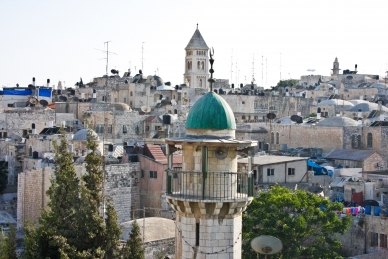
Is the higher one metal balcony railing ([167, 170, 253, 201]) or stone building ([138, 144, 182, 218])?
metal balcony railing ([167, 170, 253, 201])

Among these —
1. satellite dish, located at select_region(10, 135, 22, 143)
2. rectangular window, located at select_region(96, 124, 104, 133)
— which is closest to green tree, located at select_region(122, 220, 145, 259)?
satellite dish, located at select_region(10, 135, 22, 143)

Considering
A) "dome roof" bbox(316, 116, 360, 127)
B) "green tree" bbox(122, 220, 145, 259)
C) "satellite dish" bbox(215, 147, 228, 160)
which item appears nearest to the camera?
"satellite dish" bbox(215, 147, 228, 160)

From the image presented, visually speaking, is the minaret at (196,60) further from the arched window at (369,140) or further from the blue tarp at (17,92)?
the arched window at (369,140)

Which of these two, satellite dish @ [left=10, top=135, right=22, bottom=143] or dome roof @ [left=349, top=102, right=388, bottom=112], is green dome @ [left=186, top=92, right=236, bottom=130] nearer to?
satellite dish @ [left=10, top=135, right=22, bottom=143]

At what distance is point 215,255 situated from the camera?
1197 centimetres

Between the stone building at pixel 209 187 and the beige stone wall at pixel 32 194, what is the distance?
1968 cm

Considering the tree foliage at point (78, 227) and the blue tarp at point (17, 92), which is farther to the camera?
the blue tarp at point (17, 92)

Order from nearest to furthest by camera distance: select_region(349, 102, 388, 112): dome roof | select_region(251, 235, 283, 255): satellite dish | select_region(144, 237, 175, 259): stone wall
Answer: select_region(251, 235, 283, 255): satellite dish
select_region(144, 237, 175, 259): stone wall
select_region(349, 102, 388, 112): dome roof

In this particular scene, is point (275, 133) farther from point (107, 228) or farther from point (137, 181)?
point (107, 228)

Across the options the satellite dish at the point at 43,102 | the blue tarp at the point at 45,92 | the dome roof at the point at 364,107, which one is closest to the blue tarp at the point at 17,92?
the blue tarp at the point at 45,92

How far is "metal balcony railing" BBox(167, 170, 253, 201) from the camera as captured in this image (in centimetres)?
1199

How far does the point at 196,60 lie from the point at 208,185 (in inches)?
2489

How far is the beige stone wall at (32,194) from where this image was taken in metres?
31.6

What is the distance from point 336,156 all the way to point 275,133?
7.20 meters
